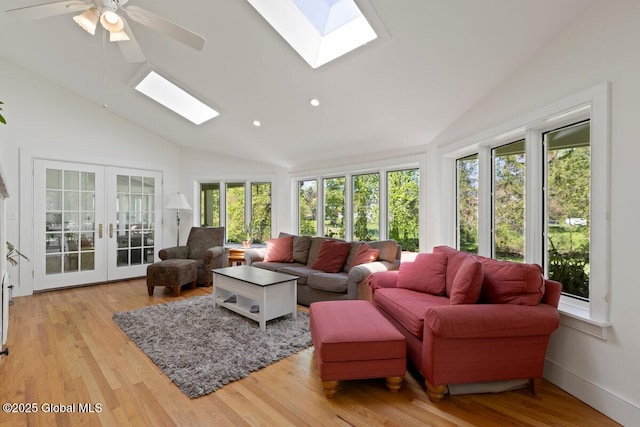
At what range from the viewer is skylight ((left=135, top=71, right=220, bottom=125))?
4254mm

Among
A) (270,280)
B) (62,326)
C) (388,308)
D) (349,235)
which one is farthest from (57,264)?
(388,308)

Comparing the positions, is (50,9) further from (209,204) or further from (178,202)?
(209,204)

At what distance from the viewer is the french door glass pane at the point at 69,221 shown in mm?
4531

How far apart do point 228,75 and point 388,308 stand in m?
2.93

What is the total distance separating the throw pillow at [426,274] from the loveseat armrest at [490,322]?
805mm

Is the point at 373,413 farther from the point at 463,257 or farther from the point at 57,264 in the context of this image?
the point at 57,264

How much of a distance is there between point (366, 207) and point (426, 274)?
2.03 metres

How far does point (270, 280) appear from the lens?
3.21 metres

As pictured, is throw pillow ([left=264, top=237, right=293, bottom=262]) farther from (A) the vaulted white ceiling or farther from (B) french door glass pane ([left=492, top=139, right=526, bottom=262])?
(B) french door glass pane ([left=492, top=139, right=526, bottom=262])

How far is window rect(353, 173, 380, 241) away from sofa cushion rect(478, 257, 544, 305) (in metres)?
2.35

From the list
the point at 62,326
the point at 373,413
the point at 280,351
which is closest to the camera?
the point at 373,413

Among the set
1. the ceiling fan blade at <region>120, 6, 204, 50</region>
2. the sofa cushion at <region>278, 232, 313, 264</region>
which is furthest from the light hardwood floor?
the ceiling fan blade at <region>120, 6, 204, 50</region>

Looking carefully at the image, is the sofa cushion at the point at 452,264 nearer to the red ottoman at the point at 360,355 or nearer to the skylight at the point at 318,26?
the red ottoman at the point at 360,355

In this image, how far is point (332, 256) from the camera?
4070 millimetres
